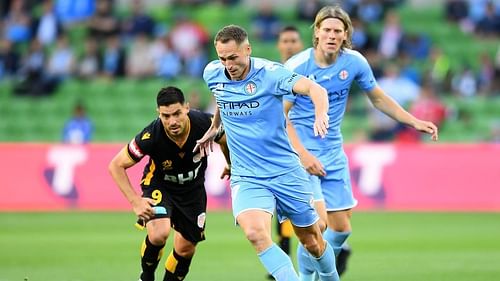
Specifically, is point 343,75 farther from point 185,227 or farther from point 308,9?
point 308,9

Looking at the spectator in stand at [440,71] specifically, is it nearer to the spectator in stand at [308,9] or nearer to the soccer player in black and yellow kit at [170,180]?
the spectator in stand at [308,9]

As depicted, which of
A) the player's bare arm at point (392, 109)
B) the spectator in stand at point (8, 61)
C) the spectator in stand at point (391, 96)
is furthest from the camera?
the spectator in stand at point (8, 61)

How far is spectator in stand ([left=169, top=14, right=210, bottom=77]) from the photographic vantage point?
23.7 metres

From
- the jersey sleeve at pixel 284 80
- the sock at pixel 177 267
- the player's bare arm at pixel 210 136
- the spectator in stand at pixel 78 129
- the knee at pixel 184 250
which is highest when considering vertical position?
the jersey sleeve at pixel 284 80

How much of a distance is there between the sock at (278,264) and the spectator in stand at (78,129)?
1413cm

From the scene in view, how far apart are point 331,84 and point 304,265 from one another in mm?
1580

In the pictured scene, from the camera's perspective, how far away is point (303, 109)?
32.4ft

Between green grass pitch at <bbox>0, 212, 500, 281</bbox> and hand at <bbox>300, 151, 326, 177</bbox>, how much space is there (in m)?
2.02

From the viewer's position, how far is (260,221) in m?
8.17

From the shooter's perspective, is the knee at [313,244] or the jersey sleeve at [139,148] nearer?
the knee at [313,244]

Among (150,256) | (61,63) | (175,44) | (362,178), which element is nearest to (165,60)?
(175,44)

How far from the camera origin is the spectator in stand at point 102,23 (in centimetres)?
2475

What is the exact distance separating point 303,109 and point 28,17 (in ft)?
55.3

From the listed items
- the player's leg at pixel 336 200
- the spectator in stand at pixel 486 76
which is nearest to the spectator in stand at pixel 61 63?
the spectator in stand at pixel 486 76
